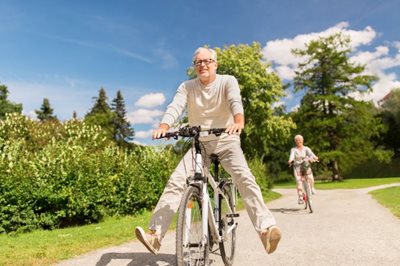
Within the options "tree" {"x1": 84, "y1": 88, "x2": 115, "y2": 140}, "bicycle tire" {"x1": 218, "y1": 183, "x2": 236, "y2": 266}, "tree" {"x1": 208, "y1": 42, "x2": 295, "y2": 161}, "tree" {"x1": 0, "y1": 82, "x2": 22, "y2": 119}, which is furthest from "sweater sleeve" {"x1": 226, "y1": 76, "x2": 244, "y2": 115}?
"tree" {"x1": 84, "y1": 88, "x2": 115, "y2": 140}

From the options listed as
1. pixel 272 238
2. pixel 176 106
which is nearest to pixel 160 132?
pixel 176 106

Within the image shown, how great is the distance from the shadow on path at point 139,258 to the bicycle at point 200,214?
2.73 ft

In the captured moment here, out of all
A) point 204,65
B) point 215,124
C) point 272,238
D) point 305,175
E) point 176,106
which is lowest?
point 272,238

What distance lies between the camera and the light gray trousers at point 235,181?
394 centimetres

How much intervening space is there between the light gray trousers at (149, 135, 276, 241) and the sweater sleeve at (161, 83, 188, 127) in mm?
406

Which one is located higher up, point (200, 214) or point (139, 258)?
point (200, 214)

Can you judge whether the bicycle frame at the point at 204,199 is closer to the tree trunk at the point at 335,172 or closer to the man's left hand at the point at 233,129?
the man's left hand at the point at 233,129

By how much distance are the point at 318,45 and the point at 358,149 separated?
11.6 m

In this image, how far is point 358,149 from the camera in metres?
41.6

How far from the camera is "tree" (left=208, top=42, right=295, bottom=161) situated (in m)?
35.0

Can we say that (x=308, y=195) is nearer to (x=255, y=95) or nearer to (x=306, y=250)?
(x=306, y=250)

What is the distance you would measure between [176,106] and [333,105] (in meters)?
41.0

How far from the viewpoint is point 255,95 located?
34.9 meters

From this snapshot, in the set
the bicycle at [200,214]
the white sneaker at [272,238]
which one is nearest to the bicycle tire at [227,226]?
the bicycle at [200,214]
